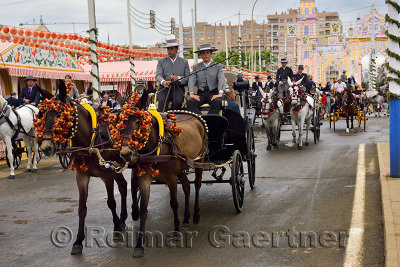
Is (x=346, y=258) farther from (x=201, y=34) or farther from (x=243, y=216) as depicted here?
(x=201, y=34)

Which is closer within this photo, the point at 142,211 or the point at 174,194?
the point at 142,211

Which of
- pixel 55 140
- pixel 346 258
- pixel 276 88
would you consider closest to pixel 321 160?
pixel 276 88

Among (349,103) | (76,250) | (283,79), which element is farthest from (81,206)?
(349,103)

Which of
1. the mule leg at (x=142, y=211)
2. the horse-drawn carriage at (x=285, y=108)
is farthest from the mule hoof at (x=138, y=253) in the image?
the horse-drawn carriage at (x=285, y=108)

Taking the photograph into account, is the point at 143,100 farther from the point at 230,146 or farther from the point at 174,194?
the point at 230,146

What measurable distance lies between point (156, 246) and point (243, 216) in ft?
6.21

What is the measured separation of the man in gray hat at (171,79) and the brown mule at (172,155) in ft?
3.53

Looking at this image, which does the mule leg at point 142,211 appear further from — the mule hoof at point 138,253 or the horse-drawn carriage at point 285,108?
the horse-drawn carriage at point 285,108

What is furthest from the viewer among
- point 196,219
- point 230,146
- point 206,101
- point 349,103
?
point 349,103

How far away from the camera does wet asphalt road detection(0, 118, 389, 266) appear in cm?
598

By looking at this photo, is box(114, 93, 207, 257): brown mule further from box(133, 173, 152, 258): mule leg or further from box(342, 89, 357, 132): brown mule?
box(342, 89, 357, 132): brown mule

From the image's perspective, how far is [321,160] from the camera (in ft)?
→ 45.3

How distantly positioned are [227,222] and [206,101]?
2617 mm

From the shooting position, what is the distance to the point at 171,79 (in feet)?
28.9
